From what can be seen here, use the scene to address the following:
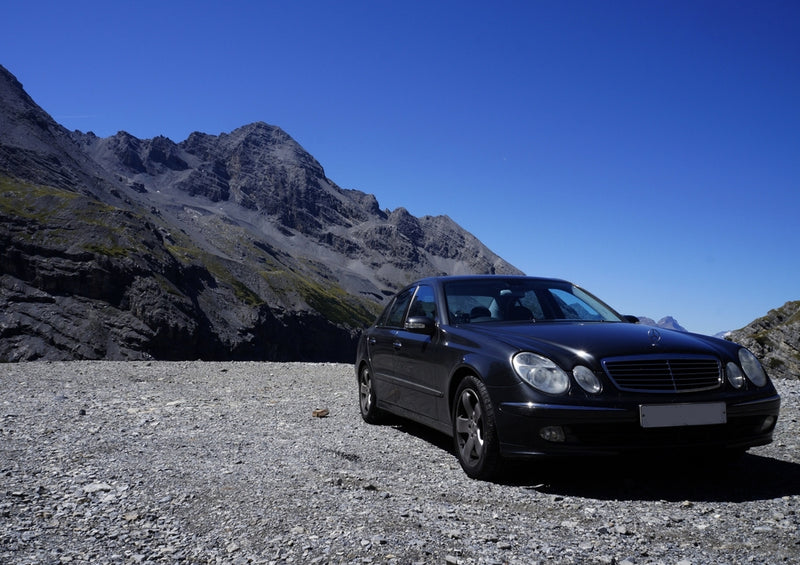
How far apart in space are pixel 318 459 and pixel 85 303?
7067 cm

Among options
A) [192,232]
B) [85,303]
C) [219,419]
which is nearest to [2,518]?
[219,419]

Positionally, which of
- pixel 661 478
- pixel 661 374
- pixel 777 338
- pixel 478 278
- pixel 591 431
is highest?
pixel 777 338

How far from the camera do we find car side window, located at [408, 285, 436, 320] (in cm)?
675

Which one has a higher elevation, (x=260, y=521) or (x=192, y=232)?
(x=192, y=232)

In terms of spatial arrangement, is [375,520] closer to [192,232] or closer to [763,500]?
[763,500]

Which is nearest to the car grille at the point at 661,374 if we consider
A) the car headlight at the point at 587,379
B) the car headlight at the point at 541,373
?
the car headlight at the point at 587,379

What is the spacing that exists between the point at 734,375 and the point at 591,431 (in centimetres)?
130

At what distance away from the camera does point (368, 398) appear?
8016 mm

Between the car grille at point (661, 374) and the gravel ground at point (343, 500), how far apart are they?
1.95ft

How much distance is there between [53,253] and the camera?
70.7 m

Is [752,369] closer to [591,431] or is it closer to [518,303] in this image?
[591,431]

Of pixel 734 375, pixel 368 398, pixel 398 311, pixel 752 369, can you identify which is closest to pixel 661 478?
pixel 734 375

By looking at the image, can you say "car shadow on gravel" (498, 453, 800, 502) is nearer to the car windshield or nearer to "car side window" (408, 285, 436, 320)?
the car windshield

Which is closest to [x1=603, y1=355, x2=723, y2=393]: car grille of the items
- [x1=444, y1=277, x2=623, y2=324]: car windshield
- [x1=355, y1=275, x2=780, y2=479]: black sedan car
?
[x1=355, y1=275, x2=780, y2=479]: black sedan car
